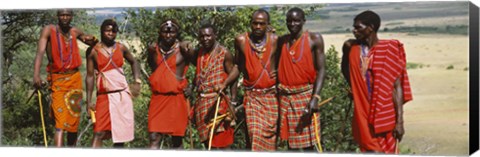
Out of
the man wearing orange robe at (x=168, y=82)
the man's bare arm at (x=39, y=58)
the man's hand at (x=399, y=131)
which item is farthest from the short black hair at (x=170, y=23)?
the man's hand at (x=399, y=131)

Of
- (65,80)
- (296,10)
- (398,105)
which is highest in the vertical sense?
(296,10)

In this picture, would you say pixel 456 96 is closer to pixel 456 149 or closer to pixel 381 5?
pixel 456 149

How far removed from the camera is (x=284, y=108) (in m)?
9.28

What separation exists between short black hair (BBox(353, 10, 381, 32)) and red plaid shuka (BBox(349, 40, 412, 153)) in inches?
6.7

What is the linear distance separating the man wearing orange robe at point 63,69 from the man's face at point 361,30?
269 cm

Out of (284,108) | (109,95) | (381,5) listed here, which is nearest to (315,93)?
(284,108)

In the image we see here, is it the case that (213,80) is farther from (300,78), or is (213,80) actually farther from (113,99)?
(113,99)

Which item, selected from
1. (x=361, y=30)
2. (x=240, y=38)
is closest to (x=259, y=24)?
(x=240, y=38)

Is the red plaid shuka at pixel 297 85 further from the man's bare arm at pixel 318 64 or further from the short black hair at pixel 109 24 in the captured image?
the short black hair at pixel 109 24

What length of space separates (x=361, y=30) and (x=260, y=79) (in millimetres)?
997

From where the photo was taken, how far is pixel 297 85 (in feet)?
30.2

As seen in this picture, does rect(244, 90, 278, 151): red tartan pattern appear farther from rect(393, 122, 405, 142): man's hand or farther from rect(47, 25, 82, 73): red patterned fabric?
rect(47, 25, 82, 73): red patterned fabric

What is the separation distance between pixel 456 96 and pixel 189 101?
2530mm

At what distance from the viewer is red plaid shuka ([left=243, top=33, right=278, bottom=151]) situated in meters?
9.33
